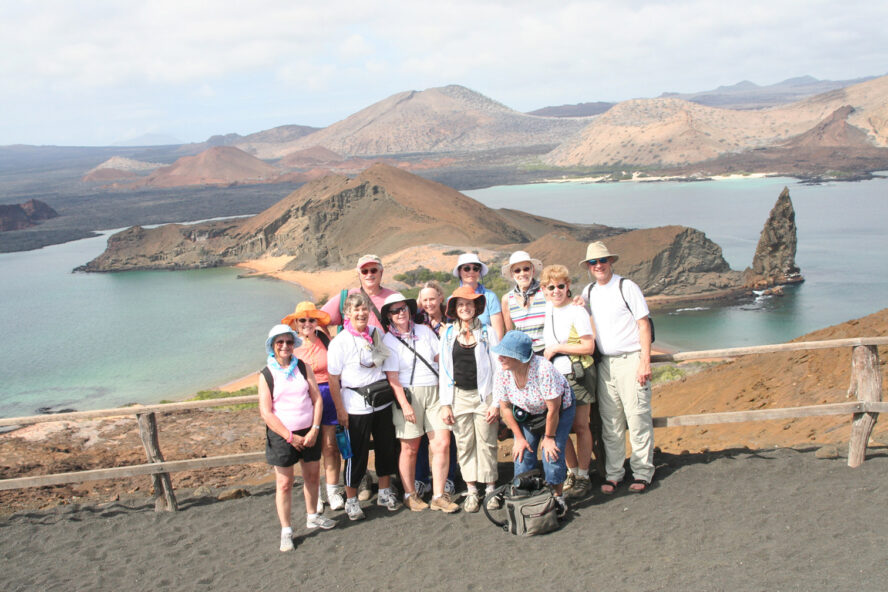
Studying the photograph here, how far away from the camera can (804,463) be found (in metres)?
5.41

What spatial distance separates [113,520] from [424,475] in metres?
2.55

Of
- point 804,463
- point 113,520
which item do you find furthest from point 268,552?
point 804,463

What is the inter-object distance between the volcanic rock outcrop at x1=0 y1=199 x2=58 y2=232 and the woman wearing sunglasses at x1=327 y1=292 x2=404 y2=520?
285ft

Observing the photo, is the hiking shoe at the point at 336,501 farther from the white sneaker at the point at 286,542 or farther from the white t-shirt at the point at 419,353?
the white t-shirt at the point at 419,353

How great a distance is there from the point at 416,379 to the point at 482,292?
788 millimetres

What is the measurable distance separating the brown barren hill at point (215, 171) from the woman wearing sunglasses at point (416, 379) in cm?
12880

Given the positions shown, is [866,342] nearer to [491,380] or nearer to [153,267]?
[491,380]

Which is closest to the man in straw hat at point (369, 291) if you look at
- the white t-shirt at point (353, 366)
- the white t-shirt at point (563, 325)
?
the white t-shirt at point (353, 366)

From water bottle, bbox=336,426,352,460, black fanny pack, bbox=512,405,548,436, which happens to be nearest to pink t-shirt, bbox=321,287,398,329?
water bottle, bbox=336,426,352,460

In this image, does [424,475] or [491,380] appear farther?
[424,475]

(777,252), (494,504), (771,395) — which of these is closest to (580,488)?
(494,504)

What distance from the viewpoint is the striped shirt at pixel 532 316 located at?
5145mm

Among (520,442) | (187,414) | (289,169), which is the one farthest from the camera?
(289,169)

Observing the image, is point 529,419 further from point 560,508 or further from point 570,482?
point 570,482
